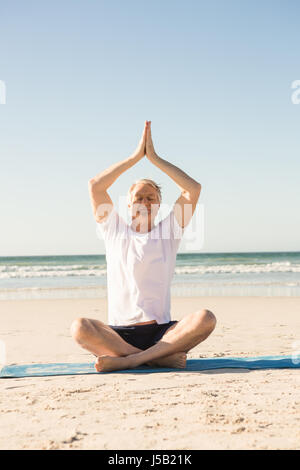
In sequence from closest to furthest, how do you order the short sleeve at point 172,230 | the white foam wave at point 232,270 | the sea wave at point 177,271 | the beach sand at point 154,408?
the beach sand at point 154,408 → the short sleeve at point 172,230 → the sea wave at point 177,271 → the white foam wave at point 232,270

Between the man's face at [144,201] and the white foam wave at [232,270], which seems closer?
the man's face at [144,201]

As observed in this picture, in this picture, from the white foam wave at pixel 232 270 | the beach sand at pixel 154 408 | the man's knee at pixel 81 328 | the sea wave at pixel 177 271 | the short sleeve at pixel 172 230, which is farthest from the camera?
the white foam wave at pixel 232 270

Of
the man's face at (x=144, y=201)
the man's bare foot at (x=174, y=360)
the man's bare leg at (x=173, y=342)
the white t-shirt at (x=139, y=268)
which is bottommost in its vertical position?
the man's bare foot at (x=174, y=360)

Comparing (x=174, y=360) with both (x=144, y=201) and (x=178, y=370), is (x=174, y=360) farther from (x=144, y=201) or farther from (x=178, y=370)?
(x=144, y=201)

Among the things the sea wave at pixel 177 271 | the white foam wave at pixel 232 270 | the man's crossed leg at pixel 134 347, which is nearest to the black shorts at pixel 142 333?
the man's crossed leg at pixel 134 347

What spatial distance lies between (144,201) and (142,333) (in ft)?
3.64

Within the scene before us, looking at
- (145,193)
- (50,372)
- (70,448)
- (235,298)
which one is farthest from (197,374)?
(235,298)

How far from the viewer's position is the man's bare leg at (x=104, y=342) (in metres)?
4.03

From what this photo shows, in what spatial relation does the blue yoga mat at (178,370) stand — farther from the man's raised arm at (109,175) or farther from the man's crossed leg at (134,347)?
the man's raised arm at (109,175)

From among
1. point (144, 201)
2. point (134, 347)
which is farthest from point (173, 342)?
point (144, 201)

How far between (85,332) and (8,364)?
4.34 ft

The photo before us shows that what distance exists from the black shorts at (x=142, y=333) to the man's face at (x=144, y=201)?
0.92 metres

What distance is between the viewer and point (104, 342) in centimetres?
406

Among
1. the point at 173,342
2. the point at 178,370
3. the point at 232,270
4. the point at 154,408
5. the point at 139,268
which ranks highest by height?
the point at 139,268
